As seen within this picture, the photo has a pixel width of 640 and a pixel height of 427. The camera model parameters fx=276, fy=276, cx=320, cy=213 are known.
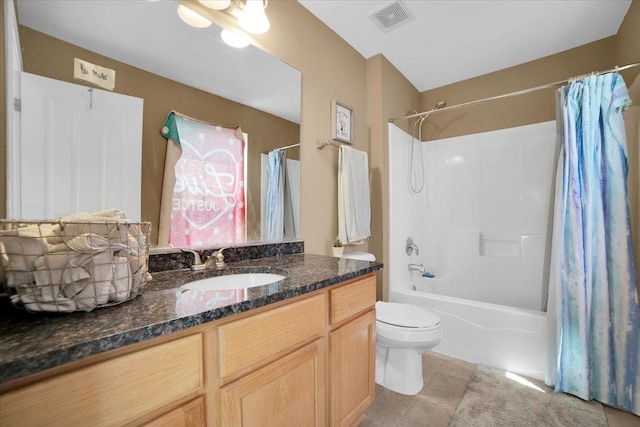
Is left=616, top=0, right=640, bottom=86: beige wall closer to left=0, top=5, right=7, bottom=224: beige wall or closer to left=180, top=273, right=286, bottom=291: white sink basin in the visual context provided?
left=180, top=273, right=286, bottom=291: white sink basin

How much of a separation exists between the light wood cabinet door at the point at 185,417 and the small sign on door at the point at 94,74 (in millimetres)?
1077

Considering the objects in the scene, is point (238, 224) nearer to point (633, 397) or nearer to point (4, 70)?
point (4, 70)

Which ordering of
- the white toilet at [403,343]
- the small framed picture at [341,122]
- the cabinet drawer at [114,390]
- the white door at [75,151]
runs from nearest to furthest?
the cabinet drawer at [114,390]
the white door at [75,151]
the white toilet at [403,343]
the small framed picture at [341,122]

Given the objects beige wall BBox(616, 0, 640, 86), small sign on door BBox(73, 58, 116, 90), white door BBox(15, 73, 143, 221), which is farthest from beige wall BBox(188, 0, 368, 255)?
beige wall BBox(616, 0, 640, 86)

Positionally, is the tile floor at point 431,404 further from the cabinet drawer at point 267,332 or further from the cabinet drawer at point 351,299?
the cabinet drawer at point 267,332

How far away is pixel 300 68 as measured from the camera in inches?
70.0

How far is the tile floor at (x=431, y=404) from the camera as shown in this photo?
4.83 feet

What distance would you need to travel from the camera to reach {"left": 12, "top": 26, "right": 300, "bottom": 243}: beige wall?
89cm

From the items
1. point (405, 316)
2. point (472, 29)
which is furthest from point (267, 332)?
point (472, 29)

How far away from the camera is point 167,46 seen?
118 centimetres

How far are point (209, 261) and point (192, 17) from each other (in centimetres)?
110

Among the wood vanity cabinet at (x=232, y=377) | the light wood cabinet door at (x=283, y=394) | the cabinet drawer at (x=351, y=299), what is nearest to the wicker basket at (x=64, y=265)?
the wood vanity cabinet at (x=232, y=377)

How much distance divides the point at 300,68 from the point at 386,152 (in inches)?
40.6

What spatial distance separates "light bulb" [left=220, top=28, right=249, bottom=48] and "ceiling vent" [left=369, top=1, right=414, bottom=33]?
983 mm
